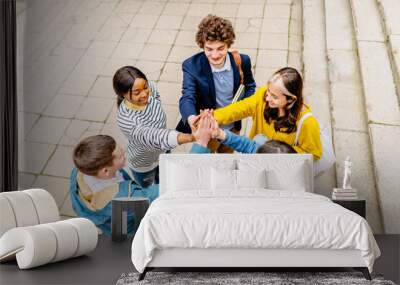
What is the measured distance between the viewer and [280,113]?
272 inches

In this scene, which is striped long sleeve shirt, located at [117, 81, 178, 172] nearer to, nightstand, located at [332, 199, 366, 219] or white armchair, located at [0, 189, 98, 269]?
white armchair, located at [0, 189, 98, 269]

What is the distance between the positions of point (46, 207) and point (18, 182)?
156 cm

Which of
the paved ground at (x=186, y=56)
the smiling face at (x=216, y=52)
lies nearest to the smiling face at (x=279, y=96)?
the paved ground at (x=186, y=56)

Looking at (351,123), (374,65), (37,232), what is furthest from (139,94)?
(374,65)

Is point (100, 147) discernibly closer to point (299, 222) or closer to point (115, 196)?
point (115, 196)

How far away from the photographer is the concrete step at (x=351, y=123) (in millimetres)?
6945

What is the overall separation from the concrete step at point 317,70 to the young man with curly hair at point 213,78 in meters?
0.60

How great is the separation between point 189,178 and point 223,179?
13.4 inches

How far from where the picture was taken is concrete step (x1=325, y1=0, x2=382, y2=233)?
22.8 ft

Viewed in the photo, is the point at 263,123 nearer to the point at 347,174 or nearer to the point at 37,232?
the point at 347,174

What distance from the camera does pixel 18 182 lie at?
7273mm

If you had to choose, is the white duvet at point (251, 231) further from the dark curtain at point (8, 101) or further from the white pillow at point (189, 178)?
the dark curtain at point (8, 101)

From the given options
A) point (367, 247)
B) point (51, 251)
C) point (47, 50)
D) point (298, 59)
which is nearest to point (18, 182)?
point (47, 50)

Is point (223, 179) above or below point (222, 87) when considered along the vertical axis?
below
